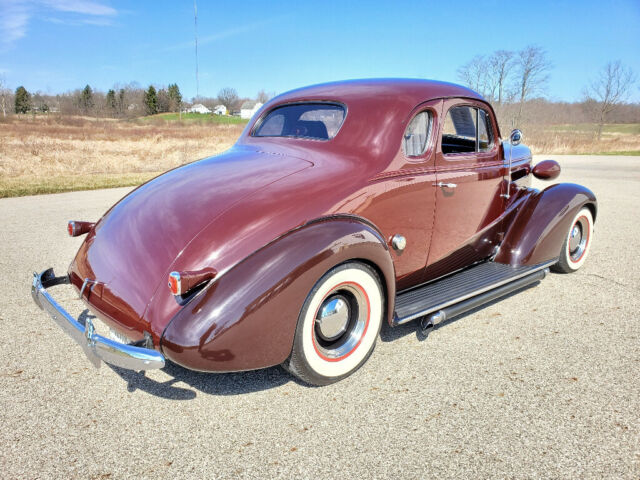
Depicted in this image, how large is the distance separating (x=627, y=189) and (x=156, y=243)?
1145cm

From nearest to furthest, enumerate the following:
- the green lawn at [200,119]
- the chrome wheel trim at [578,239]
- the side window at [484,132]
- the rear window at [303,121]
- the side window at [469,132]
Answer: the rear window at [303,121]
the side window at [469,132]
the side window at [484,132]
the chrome wheel trim at [578,239]
the green lawn at [200,119]

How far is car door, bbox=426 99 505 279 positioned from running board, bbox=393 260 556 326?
13 cm

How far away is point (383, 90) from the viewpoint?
3287mm

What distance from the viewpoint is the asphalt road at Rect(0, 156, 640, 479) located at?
2.01 meters

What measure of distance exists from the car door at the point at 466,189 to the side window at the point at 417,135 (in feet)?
0.37

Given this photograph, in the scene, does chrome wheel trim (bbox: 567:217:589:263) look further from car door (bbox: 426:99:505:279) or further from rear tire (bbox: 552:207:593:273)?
car door (bbox: 426:99:505:279)

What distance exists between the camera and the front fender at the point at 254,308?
214 cm

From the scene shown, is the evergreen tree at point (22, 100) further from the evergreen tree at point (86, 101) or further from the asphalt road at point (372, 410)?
the asphalt road at point (372, 410)


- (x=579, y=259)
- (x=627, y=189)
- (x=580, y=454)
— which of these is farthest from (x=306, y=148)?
(x=627, y=189)

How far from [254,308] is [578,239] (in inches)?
153

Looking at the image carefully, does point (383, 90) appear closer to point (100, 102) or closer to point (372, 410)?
point (372, 410)

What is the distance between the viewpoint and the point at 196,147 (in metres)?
21.3

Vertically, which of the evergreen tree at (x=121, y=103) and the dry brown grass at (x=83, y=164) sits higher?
the evergreen tree at (x=121, y=103)

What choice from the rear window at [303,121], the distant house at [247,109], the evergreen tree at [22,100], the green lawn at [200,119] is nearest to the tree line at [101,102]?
the evergreen tree at [22,100]
